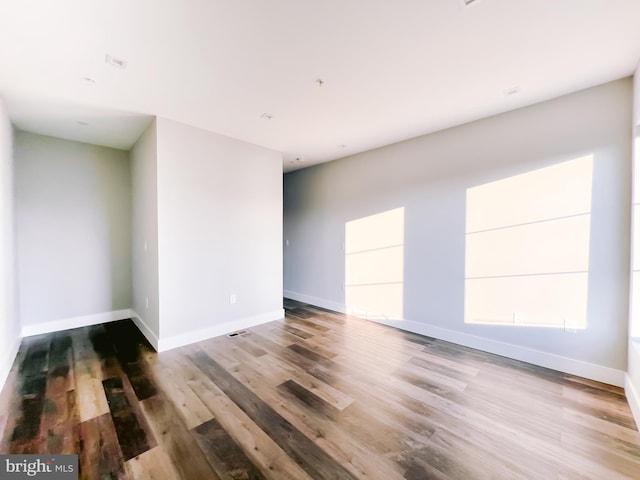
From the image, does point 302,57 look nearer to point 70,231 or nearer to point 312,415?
point 312,415

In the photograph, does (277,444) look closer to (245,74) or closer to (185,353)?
(185,353)

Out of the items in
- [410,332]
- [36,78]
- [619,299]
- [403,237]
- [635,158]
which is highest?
[36,78]

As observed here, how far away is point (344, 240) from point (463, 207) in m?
1.91

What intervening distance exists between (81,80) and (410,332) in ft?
14.2

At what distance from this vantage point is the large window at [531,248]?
7.88ft

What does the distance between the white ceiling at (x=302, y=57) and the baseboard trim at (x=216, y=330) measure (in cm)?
250

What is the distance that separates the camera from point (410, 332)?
11.7ft

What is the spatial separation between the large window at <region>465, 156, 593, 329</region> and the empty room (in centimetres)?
2

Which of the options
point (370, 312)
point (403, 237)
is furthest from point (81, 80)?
point (370, 312)

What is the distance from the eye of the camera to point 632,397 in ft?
6.45

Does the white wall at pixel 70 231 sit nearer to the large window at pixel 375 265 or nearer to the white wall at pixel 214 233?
the white wall at pixel 214 233

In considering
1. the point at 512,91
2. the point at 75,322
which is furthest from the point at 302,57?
the point at 75,322

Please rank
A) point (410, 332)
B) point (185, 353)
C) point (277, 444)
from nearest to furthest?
1. point (277, 444)
2. point (185, 353)
3. point (410, 332)

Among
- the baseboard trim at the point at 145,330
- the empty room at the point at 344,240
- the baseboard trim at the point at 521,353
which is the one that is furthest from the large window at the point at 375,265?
the baseboard trim at the point at 145,330
